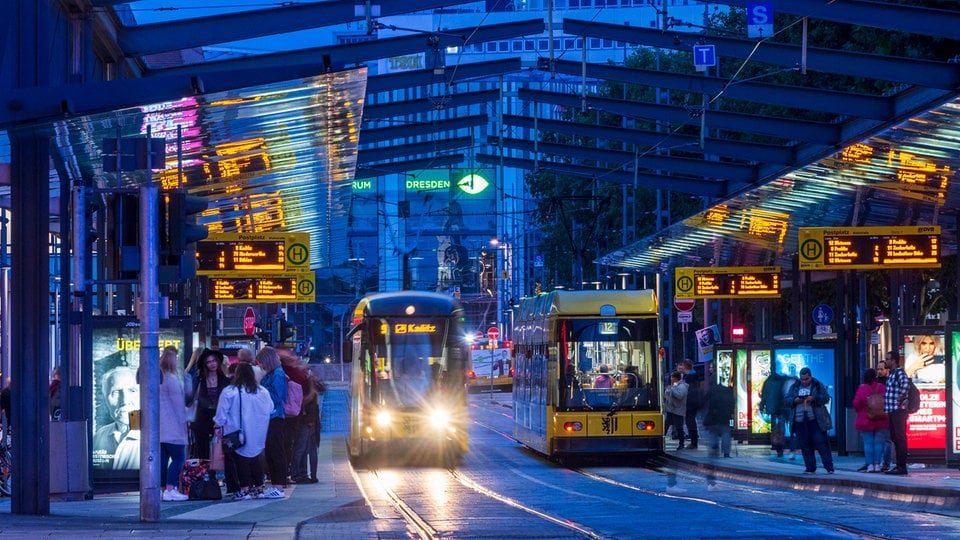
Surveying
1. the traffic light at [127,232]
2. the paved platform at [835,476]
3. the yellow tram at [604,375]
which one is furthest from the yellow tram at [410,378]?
the traffic light at [127,232]

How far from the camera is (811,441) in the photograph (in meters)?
23.8

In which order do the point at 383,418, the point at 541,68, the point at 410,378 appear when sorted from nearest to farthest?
the point at 383,418 → the point at 410,378 → the point at 541,68

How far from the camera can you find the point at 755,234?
3300cm

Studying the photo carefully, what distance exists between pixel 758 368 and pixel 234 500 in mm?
15667

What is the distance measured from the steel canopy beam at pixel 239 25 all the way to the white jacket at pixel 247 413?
6430 mm

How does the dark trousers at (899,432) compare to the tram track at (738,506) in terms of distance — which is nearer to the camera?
the tram track at (738,506)

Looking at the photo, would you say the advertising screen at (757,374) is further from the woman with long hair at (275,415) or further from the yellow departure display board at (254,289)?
the woman with long hair at (275,415)

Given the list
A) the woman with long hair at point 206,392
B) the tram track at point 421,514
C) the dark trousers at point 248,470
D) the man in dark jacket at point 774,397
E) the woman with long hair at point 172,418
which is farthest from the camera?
the man in dark jacket at point 774,397

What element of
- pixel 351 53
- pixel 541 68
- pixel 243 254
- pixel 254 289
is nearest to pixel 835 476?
pixel 351 53

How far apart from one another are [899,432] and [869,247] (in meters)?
4.76

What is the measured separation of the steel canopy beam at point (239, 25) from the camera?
71.2 ft

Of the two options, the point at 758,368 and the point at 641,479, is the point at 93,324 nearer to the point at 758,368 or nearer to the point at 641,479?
the point at 641,479

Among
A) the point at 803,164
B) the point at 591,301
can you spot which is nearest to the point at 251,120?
the point at 803,164

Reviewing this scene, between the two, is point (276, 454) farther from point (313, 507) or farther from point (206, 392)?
point (313, 507)
